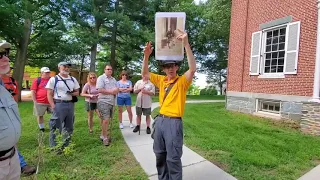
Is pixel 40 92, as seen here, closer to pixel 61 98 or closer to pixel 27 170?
pixel 61 98

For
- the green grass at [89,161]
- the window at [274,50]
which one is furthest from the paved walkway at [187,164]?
the window at [274,50]

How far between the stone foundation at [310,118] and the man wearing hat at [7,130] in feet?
25.7

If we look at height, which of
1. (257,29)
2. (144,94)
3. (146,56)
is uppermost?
(257,29)

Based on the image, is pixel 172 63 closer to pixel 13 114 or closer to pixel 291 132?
pixel 13 114

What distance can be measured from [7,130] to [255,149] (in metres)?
4.83

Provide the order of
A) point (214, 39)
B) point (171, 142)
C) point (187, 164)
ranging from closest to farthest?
point (171, 142) → point (187, 164) → point (214, 39)

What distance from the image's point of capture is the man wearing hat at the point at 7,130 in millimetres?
2332

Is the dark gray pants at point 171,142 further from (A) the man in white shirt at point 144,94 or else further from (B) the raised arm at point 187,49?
(A) the man in white shirt at point 144,94

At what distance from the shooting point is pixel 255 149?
5.63 meters

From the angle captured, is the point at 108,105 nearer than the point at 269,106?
Yes

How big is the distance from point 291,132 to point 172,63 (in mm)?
6121

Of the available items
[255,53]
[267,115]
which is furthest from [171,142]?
[255,53]

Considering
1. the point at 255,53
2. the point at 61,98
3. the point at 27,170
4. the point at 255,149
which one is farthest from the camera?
the point at 255,53

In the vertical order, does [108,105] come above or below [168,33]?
below
